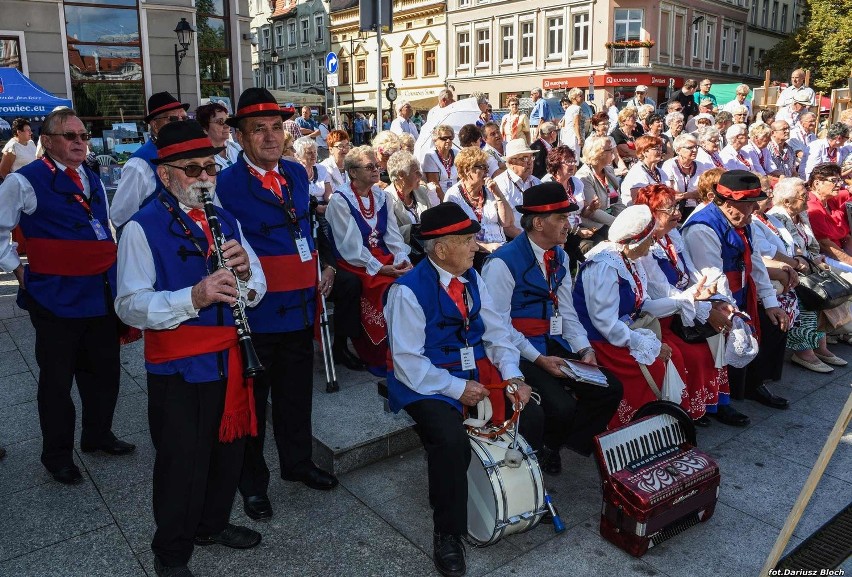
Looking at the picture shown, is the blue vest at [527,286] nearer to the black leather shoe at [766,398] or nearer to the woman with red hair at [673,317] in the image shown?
the woman with red hair at [673,317]

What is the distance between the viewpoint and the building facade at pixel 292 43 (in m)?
54.4

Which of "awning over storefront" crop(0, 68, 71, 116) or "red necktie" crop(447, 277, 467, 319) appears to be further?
"awning over storefront" crop(0, 68, 71, 116)

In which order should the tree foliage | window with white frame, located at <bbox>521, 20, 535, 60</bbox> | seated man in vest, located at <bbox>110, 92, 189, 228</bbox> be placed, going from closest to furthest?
seated man in vest, located at <bbox>110, 92, 189, 228</bbox>
the tree foliage
window with white frame, located at <bbox>521, 20, 535, 60</bbox>

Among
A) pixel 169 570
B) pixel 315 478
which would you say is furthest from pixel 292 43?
pixel 169 570

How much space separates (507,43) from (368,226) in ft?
127

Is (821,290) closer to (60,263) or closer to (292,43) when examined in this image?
(60,263)

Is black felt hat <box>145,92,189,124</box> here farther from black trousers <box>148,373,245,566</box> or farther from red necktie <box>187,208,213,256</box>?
black trousers <box>148,373,245,566</box>

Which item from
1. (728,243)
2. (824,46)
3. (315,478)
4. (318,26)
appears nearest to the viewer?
(315,478)

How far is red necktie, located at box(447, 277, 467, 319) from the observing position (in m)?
3.45

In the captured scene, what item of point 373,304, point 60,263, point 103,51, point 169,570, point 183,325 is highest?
point 103,51

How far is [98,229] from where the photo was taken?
12.9 feet

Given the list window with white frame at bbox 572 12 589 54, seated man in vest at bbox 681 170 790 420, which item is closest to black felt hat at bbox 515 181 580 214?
seated man in vest at bbox 681 170 790 420

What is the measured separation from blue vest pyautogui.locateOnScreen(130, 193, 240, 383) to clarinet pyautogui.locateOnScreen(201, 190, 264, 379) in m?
0.10

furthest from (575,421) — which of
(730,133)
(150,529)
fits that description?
(730,133)
